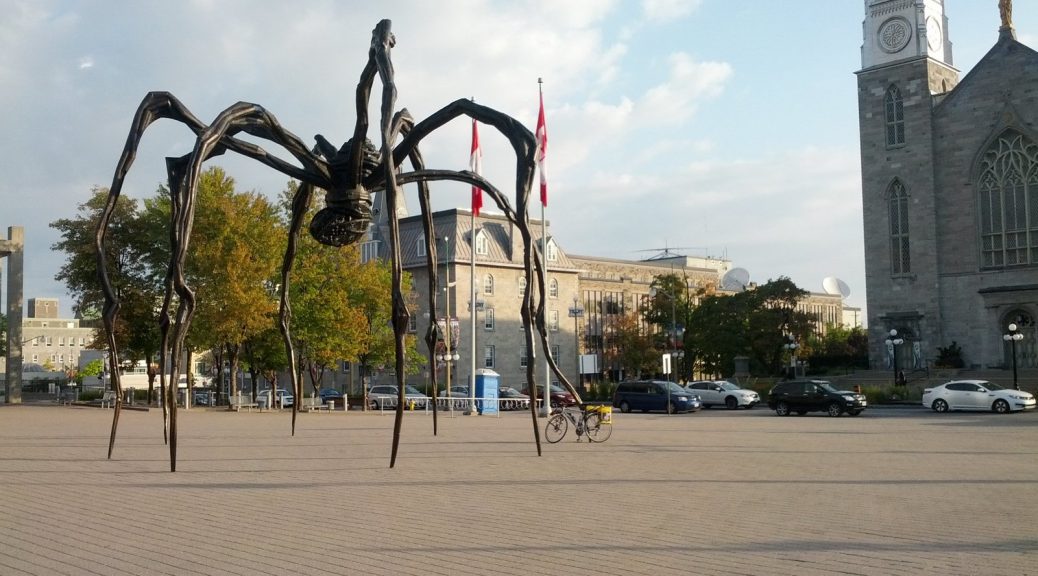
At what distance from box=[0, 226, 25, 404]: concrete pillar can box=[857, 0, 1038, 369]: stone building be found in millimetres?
47509

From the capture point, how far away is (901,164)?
6284 cm

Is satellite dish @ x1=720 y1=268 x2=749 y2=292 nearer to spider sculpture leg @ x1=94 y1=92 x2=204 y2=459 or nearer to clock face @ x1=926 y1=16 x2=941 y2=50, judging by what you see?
clock face @ x1=926 y1=16 x2=941 y2=50

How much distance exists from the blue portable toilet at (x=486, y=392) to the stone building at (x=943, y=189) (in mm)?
29026

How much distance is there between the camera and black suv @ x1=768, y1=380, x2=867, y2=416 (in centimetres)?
3881

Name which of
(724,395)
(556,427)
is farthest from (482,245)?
(556,427)

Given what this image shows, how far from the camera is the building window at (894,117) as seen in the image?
207ft

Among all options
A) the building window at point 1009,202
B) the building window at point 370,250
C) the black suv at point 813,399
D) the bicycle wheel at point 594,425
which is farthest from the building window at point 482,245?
the bicycle wheel at point 594,425

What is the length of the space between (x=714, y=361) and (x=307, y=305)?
34.7m

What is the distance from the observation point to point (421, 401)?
172ft

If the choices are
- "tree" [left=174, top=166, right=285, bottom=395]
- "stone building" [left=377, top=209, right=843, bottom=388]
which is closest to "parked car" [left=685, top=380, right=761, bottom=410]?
"stone building" [left=377, top=209, right=843, bottom=388]

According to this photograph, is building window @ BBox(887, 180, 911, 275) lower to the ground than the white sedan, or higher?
higher

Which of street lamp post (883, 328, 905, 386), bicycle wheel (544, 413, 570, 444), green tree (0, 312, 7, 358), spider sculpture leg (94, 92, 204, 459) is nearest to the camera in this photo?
spider sculpture leg (94, 92, 204, 459)

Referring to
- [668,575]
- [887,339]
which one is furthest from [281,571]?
[887,339]

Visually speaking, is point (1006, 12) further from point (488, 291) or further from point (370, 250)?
point (370, 250)
